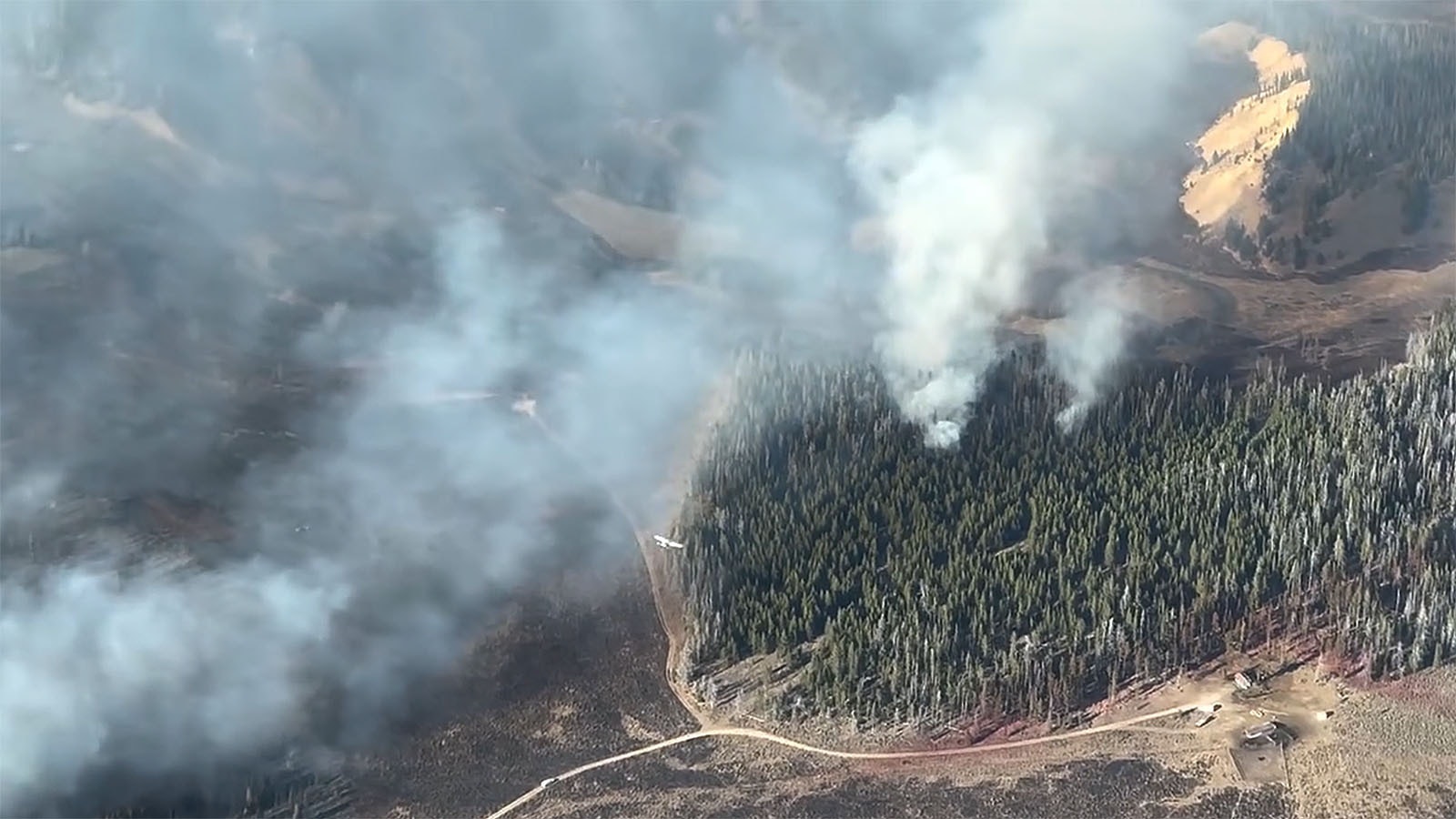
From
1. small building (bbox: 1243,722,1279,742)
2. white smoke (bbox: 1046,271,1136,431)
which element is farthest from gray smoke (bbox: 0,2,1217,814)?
small building (bbox: 1243,722,1279,742)

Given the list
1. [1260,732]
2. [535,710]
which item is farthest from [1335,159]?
[535,710]

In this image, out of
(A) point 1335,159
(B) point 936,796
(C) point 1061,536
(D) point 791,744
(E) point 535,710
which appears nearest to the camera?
(B) point 936,796

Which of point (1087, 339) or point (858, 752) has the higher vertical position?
point (1087, 339)

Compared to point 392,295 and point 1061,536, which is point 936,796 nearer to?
point 1061,536

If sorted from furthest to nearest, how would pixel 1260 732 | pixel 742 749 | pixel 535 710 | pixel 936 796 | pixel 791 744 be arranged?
pixel 535 710
pixel 791 744
pixel 742 749
pixel 1260 732
pixel 936 796

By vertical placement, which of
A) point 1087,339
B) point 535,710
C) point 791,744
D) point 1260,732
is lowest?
point 1260,732

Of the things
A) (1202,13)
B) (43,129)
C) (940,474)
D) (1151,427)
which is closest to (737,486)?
(940,474)

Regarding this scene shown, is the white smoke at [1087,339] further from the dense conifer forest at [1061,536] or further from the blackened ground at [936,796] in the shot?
the blackened ground at [936,796]

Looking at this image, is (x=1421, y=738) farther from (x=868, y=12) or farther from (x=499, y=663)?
(x=868, y=12)
